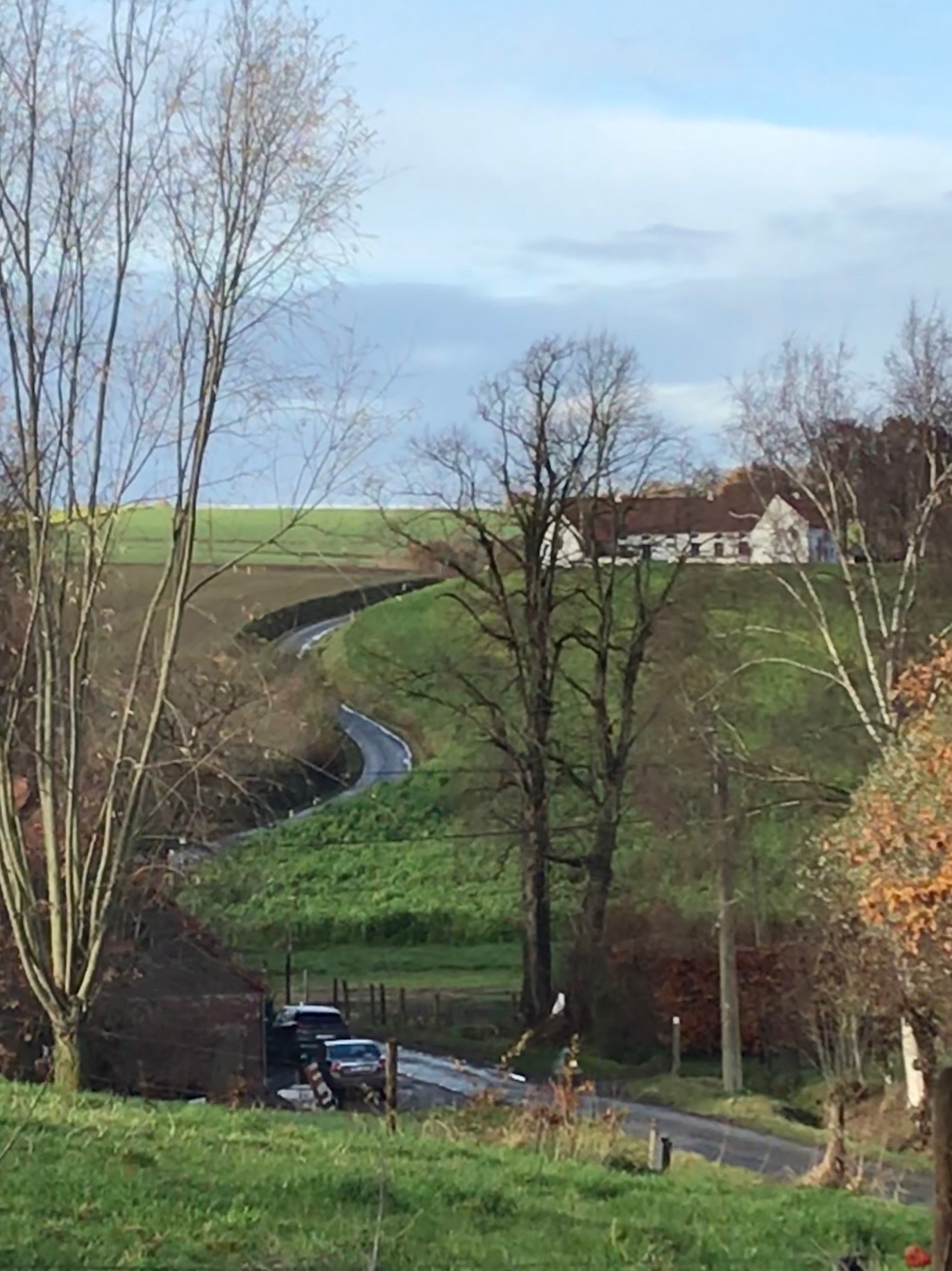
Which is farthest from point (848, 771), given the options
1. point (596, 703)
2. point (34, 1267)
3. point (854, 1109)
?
point (34, 1267)

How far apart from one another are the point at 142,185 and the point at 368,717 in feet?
110

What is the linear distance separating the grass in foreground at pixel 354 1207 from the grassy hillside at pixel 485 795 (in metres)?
14.6

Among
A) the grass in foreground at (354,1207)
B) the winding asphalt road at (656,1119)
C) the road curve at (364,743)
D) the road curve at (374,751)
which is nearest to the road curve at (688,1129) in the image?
the winding asphalt road at (656,1119)

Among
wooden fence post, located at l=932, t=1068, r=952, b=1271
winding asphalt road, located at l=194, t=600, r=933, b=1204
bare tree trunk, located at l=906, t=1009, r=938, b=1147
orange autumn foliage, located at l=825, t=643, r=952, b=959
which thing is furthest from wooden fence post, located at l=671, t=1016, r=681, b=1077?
wooden fence post, located at l=932, t=1068, r=952, b=1271

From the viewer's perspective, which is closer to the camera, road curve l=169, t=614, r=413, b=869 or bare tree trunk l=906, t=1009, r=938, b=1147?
bare tree trunk l=906, t=1009, r=938, b=1147

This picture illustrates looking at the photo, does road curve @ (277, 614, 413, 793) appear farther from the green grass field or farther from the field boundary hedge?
the green grass field

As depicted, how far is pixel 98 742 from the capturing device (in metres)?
14.5

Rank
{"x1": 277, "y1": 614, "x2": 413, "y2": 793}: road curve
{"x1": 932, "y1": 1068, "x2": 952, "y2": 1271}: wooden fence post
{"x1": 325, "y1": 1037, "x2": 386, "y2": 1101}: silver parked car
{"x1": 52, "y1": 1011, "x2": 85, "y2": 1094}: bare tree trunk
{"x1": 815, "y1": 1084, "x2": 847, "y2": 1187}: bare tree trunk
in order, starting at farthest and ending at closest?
{"x1": 277, "y1": 614, "x2": 413, "y2": 793}: road curve
{"x1": 325, "y1": 1037, "x2": 386, "y2": 1101}: silver parked car
{"x1": 815, "y1": 1084, "x2": 847, "y2": 1187}: bare tree trunk
{"x1": 52, "y1": 1011, "x2": 85, "y2": 1094}: bare tree trunk
{"x1": 932, "y1": 1068, "x2": 952, "y2": 1271}: wooden fence post

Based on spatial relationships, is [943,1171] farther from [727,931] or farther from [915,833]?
[727,931]

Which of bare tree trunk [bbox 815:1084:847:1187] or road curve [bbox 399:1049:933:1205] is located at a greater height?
bare tree trunk [bbox 815:1084:847:1187]

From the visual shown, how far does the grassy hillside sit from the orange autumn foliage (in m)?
6.05

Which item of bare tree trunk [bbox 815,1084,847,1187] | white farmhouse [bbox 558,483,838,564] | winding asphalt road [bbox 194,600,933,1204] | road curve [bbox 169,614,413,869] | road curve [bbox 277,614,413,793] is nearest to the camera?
bare tree trunk [bbox 815,1084,847,1187]

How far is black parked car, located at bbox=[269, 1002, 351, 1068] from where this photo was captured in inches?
1224

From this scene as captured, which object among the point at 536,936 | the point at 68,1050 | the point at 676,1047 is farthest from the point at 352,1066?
the point at 68,1050
